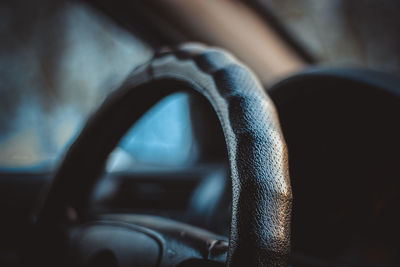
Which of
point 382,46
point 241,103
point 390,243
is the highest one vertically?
point 382,46

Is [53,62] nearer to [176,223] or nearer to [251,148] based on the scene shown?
[176,223]

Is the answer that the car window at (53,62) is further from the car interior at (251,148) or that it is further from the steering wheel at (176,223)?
the steering wheel at (176,223)

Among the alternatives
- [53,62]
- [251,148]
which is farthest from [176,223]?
[53,62]

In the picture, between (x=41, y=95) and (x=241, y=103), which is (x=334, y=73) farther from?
(x=41, y=95)

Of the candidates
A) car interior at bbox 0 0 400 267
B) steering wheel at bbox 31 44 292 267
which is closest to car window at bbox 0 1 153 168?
car interior at bbox 0 0 400 267

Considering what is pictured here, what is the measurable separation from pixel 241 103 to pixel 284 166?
3.2 inches

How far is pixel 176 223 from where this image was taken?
0.63 metres

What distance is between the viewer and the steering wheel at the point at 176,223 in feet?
1.21

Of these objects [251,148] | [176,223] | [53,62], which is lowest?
[53,62]

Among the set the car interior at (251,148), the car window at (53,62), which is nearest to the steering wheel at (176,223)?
the car interior at (251,148)

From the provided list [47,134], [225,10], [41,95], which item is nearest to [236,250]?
[225,10]

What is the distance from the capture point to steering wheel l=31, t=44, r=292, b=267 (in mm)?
369

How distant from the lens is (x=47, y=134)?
4.05 metres

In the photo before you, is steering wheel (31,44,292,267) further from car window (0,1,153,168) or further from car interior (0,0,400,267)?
car window (0,1,153,168)
